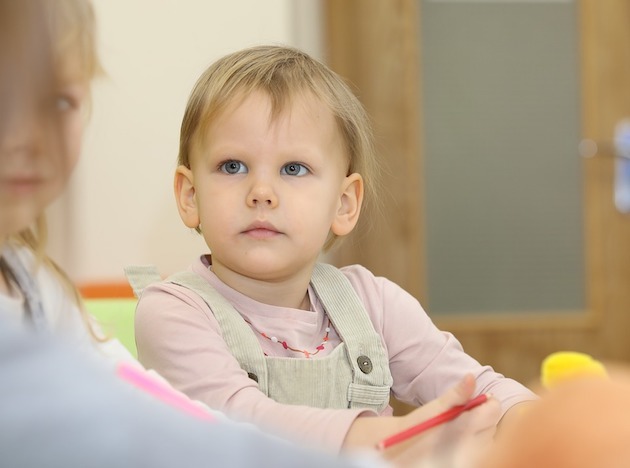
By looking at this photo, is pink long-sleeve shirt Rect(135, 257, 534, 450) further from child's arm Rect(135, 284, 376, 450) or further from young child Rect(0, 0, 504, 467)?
young child Rect(0, 0, 504, 467)

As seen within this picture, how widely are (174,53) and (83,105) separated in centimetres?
59

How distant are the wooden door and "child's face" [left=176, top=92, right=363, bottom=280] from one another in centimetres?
103

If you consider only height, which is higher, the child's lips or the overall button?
the child's lips

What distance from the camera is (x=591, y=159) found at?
1.88 metres

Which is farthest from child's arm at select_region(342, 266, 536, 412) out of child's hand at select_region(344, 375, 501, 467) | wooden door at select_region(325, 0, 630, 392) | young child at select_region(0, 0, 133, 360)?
wooden door at select_region(325, 0, 630, 392)

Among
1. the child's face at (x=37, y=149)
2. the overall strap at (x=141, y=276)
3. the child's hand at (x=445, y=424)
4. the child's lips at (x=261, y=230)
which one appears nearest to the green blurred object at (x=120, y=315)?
the overall strap at (x=141, y=276)

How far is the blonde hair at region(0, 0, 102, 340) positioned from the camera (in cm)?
22

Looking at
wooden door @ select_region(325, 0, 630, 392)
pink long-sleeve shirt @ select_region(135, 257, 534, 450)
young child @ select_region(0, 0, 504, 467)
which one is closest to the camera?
young child @ select_region(0, 0, 504, 467)

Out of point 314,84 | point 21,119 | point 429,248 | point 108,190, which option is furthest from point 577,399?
point 429,248

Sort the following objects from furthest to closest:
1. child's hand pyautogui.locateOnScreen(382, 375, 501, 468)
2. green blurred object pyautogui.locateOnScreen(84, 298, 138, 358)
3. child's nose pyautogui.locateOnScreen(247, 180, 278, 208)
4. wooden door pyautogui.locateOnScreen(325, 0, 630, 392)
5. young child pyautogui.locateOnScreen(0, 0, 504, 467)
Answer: wooden door pyautogui.locateOnScreen(325, 0, 630, 392), green blurred object pyautogui.locateOnScreen(84, 298, 138, 358), child's nose pyautogui.locateOnScreen(247, 180, 278, 208), child's hand pyautogui.locateOnScreen(382, 375, 501, 468), young child pyautogui.locateOnScreen(0, 0, 504, 467)

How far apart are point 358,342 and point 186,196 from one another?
16cm

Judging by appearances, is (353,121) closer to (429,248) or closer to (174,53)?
(174,53)

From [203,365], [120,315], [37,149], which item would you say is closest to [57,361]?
[37,149]

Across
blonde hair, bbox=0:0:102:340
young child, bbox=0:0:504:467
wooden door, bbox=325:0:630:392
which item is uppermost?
blonde hair, bbox=0:0:102:340
